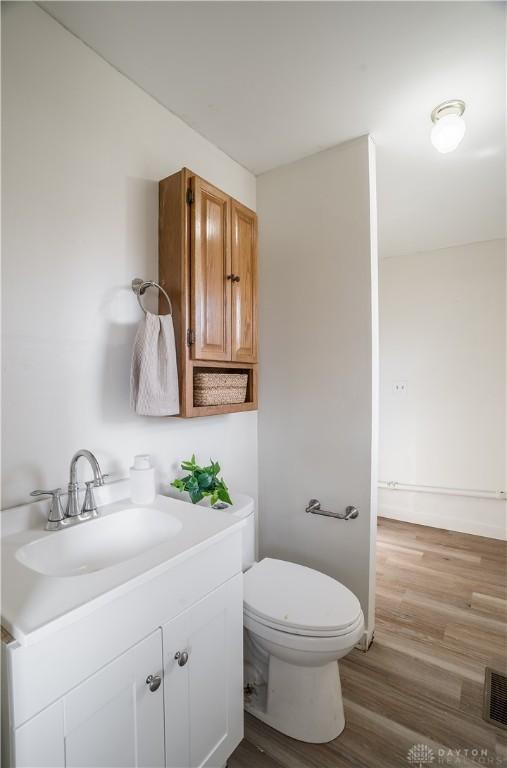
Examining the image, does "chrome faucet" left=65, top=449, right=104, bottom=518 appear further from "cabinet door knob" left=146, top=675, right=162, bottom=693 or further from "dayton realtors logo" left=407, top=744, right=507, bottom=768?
"dayton realtors logo" left=407, top=744, right=507, bottom=768

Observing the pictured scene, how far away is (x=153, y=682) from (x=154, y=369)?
886 millimetres

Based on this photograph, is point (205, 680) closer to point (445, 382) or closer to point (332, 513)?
point (332, 513)

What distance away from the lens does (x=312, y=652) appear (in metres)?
1.18

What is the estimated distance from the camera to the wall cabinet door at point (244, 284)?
1640mm

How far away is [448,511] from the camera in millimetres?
3109

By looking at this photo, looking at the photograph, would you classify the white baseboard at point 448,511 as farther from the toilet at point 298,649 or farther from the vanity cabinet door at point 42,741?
the vanity cabinet door at point 42,741

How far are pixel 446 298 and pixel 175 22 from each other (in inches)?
108

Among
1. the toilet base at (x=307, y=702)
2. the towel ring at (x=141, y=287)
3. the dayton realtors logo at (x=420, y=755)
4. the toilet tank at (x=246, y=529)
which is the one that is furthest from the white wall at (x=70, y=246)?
the dayton realtors logo at (x=420, y=755)

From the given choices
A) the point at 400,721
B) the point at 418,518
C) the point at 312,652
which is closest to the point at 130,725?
the point at 312,652

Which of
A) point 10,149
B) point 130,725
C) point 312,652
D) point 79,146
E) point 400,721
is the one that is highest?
point 79,146

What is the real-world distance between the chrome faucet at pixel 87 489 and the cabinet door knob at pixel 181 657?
1.55ft

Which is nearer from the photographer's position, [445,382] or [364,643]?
[364,643]

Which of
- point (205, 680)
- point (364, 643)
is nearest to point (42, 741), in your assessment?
point (205, 680)

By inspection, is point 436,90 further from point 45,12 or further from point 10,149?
point 10,149
